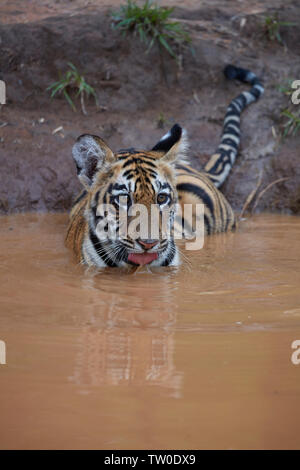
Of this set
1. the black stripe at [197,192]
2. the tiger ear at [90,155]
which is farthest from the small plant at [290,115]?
the tiger ear at [90,155]

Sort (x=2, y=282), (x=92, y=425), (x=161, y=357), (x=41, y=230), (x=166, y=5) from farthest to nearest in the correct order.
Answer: (x=166, y=5)
(x=41, y=230)
(x=2, y=282)
(x=161, y=357)
(x=92, y=425)

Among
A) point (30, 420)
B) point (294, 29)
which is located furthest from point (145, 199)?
point (294, 29)

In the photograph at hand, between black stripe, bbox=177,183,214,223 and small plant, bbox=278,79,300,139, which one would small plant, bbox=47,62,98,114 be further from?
small plant, bbox=278,79,300,139

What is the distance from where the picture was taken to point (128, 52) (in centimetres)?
769

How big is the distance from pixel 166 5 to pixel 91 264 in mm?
5045

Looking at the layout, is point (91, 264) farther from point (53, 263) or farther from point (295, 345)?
point (295, 345)

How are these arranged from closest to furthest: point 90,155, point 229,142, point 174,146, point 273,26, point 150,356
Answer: point 150,356 → point 90,155 → point 174,146 → point 229,142 → point 273,26

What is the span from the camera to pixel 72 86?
24.6ft

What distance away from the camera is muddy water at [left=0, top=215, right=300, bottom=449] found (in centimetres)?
198

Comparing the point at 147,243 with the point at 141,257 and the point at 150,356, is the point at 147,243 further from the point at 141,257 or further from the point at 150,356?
the point at 150,356

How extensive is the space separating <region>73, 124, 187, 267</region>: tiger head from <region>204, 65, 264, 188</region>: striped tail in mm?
2103

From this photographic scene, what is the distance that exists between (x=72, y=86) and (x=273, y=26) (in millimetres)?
2642

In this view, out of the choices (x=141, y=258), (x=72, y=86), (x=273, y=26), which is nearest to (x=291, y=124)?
(x=273, y=26)

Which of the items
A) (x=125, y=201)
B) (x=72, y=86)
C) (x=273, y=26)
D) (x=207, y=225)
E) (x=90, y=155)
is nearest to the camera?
(x=125, y=201)
